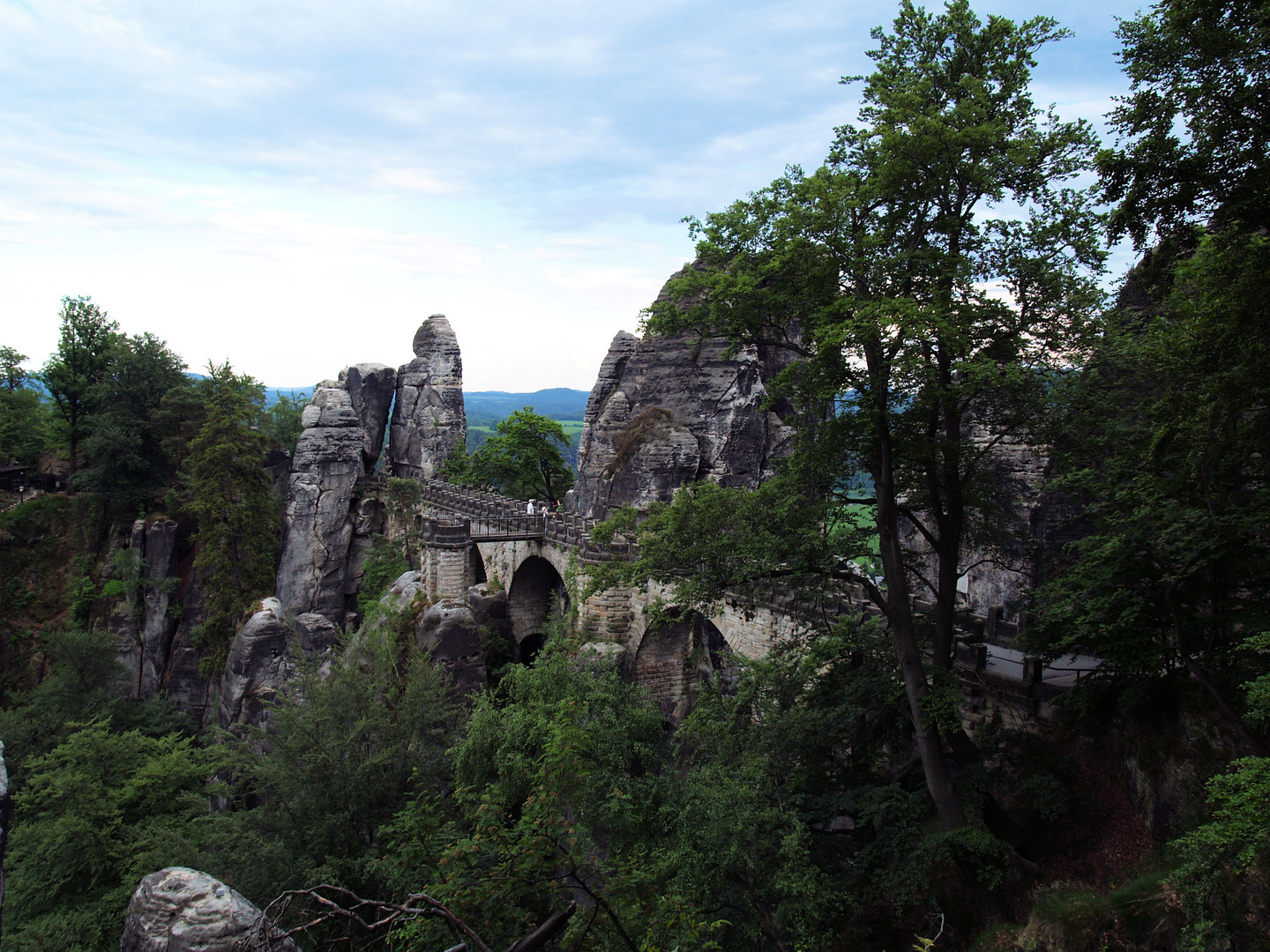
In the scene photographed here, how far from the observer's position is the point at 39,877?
711 inches

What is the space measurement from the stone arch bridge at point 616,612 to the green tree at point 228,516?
8053 mm

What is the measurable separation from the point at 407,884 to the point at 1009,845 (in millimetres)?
9777

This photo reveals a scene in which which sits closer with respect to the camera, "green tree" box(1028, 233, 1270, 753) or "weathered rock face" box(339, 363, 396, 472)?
"green tree" box(1028, 233, 1270, 753)

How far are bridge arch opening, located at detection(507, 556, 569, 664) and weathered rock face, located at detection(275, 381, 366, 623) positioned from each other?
1345cm

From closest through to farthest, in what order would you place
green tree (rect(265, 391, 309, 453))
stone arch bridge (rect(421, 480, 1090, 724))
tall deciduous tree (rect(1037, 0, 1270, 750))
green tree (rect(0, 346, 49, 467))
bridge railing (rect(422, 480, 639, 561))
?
tall deciduous tree (rect(1037, 0, 1270, 750)) → stone arch bridge (rect(421, 480, 1090, 724)) → bridge railing (rect(422, 480, 639, 561)) → green tree (rect(0, 346, 49, 467)) → green tree (rect(265, 391, 309, 453))

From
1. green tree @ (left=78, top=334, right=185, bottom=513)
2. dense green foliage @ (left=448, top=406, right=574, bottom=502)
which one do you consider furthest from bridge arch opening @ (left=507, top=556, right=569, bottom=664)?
green tree @ (left=78, top=334, right=185, bottom=513)

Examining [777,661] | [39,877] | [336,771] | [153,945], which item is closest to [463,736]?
[336,771]

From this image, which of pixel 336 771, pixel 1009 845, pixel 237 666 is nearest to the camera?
pixel 1009 845

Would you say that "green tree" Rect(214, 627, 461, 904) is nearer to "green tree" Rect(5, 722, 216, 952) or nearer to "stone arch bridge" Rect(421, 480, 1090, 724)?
"green tree" Rect(5, 722, 216, 952)

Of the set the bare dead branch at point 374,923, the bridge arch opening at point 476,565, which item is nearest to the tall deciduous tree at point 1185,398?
the bare dead branch at point 374,923

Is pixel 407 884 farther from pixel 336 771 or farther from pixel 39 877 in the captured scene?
pixel 39 877

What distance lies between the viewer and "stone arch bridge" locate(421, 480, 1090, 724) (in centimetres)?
1382

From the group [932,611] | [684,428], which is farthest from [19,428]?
[932,611]

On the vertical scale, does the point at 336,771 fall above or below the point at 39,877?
above
